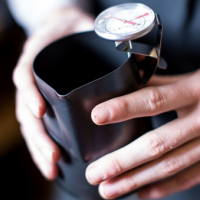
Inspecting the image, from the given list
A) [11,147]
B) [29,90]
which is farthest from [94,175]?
[11,147]

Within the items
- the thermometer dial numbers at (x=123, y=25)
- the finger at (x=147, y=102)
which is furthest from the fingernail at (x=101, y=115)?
the thermometer dial numbers at (x=123, y=25)

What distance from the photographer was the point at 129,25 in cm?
39

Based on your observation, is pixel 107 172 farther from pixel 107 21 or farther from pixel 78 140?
pixel 107 21

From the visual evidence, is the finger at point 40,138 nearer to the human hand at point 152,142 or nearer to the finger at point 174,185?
the human hand at point 152,142

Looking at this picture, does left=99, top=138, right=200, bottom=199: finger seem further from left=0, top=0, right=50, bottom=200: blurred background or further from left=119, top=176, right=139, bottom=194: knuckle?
left=0, top=0, right=50, bottom=200: blurred background

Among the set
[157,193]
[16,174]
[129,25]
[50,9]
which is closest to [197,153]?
[157,193]

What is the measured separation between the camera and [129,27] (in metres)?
0.38

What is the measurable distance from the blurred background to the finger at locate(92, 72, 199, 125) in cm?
74

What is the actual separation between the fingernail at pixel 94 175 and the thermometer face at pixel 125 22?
0.18 meters

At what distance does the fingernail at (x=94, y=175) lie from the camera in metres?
0.40

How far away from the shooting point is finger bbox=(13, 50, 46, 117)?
1.23 ft

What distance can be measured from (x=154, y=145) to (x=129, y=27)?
0.16 metres

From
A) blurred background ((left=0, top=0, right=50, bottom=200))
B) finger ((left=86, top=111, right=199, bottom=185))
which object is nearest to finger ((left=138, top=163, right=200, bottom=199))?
finger ((left=86, top=111, right=199, bottom=185))

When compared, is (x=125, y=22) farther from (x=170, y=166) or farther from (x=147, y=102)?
(x=170, y=166)
